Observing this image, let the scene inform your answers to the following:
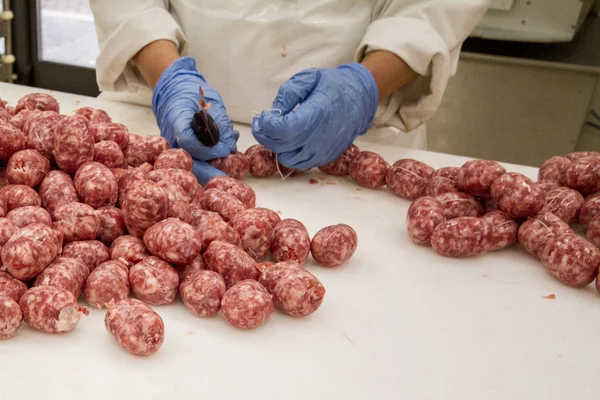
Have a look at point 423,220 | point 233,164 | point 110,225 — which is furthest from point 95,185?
point 423,220

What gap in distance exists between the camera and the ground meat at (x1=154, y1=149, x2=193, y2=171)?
143 centimetres

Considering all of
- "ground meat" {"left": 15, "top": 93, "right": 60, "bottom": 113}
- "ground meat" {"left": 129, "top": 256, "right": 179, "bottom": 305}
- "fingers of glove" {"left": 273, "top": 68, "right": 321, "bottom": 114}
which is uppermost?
"fingers of glove" {"left": 273, "top": 68, "right": 321, "bottom": 114}

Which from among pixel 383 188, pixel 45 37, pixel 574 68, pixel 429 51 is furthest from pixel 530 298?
pixel 45 37

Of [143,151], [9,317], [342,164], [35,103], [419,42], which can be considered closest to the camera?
[9,317]

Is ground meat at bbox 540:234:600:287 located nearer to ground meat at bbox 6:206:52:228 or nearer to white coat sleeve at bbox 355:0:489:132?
white coat sleeve at bbox 355:0:489:132

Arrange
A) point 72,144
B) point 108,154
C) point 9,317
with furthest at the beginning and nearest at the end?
point 108,154
point 72,144
point 9,317

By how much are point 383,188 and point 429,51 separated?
461 millimetres

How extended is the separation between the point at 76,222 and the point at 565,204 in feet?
3.65

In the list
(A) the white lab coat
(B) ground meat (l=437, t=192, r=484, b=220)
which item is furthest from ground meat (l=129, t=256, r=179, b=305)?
(A) the white lab coat

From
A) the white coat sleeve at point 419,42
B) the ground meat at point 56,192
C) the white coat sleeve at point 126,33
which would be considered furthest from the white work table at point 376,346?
the white coat sleeve at point 126,33

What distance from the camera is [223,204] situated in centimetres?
135

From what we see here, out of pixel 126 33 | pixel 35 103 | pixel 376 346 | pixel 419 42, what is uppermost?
pixel 419 42

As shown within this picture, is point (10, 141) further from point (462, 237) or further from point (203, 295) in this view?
point (462, 237)

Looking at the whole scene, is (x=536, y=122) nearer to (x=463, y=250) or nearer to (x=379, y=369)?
(x=463, y=250)
